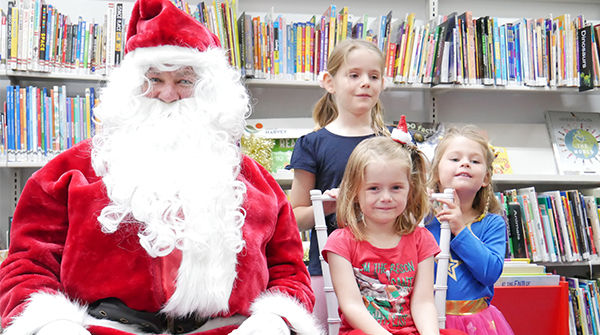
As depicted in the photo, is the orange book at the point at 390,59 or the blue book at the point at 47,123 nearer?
the blue book at the point at 47,123

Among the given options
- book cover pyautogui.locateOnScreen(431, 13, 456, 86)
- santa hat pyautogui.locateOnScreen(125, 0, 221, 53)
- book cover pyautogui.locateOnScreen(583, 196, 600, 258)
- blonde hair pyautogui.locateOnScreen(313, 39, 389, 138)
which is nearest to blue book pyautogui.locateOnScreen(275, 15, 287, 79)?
blonde hair pyautogui.locateOnScreen(313, 39, 389, 138)

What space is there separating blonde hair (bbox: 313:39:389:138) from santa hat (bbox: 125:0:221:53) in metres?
0.53

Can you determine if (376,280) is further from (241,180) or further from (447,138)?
(447,138)

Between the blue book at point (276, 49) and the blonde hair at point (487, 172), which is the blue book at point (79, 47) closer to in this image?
the blue book at point (276, 49)

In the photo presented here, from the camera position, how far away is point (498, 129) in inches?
114

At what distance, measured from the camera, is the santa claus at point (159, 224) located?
3.39ft

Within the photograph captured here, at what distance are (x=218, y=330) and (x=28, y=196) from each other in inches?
19.9

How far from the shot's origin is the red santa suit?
1011mm

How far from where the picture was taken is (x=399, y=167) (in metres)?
1.34

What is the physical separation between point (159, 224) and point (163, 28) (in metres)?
0.49

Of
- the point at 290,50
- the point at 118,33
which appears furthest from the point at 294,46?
the point at 118,33

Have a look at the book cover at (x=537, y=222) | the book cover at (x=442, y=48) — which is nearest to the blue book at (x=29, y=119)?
the book cover at (x=442, y=48)

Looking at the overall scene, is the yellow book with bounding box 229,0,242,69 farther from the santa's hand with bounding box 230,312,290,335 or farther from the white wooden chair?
the santa's hand with bounding box 230,312,290,335

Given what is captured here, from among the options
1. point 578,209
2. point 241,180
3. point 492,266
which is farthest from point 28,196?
point 578,209
